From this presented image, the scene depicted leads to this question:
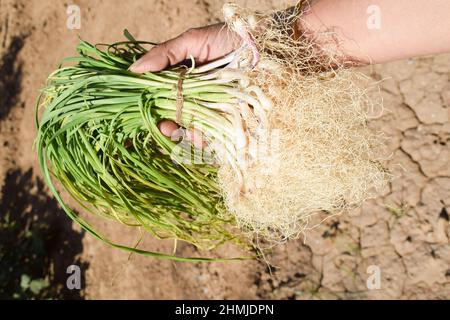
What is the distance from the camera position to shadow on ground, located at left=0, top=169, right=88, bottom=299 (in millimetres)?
2699

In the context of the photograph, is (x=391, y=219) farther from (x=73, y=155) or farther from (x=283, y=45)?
(x=73, y=155)

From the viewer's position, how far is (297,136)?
1224 mm

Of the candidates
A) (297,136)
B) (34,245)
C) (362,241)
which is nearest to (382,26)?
(297,136)

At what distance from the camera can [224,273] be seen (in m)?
2.27

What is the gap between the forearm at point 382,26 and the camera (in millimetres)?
1211

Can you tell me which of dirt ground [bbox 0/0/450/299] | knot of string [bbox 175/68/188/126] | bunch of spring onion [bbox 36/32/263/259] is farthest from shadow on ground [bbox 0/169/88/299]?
knot of string [bbox 175/68/188/126]

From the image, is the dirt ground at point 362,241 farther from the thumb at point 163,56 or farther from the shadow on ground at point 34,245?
the thumb at point 163,56

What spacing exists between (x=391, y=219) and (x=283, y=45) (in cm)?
116

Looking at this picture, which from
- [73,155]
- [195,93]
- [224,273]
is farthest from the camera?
[224,273]

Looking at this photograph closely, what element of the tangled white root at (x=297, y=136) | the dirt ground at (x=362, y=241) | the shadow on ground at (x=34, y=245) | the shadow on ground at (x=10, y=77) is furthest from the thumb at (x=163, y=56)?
the shadow on ground at (x=10, y=77)

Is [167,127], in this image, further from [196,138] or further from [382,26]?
[382,26]

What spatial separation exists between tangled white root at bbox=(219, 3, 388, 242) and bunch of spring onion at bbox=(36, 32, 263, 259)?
71 mm

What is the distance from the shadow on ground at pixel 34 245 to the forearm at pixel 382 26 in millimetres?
1972
